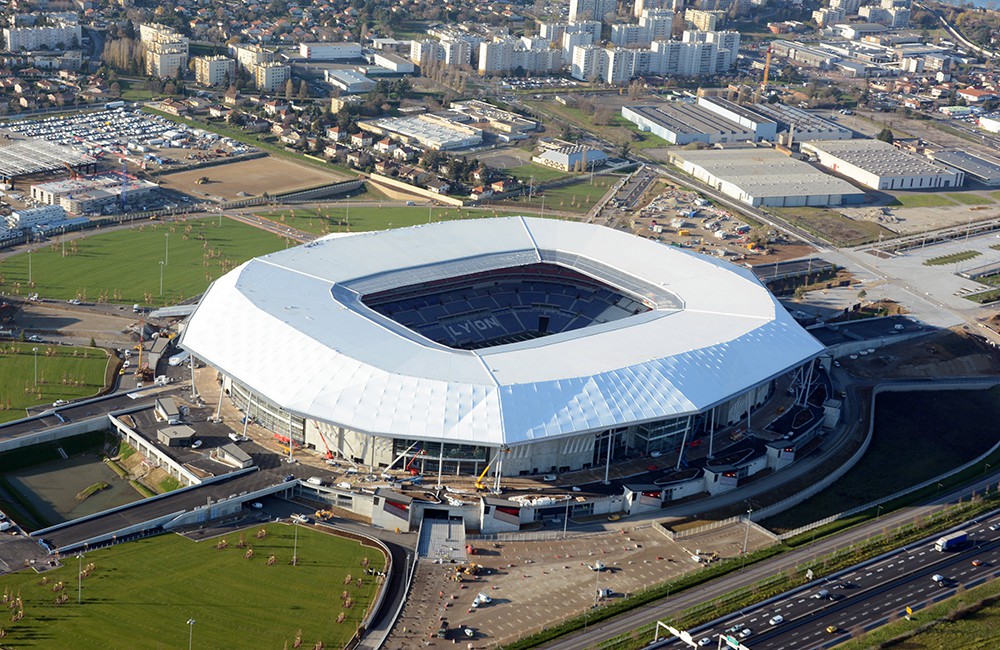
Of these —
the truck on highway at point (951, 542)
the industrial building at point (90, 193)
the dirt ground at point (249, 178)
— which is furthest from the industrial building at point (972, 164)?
the industrial building at point (90, 193)

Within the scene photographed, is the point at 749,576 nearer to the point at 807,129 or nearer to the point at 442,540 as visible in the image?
the point at 442,540

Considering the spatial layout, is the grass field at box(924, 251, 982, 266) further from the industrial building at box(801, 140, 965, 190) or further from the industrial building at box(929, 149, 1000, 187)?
the industrial building at box(929, 149, 1000, 187)

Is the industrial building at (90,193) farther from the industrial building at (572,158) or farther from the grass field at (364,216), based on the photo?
the industrial building at (572,158)

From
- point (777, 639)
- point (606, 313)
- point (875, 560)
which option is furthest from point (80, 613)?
point (606, 313)

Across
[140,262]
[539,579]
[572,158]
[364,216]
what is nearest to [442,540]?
[539,579]

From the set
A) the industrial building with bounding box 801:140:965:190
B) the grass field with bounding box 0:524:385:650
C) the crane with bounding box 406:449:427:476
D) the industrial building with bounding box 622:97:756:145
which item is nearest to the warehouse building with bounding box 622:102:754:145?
the industrial building with bounding box 622:97:756:145
